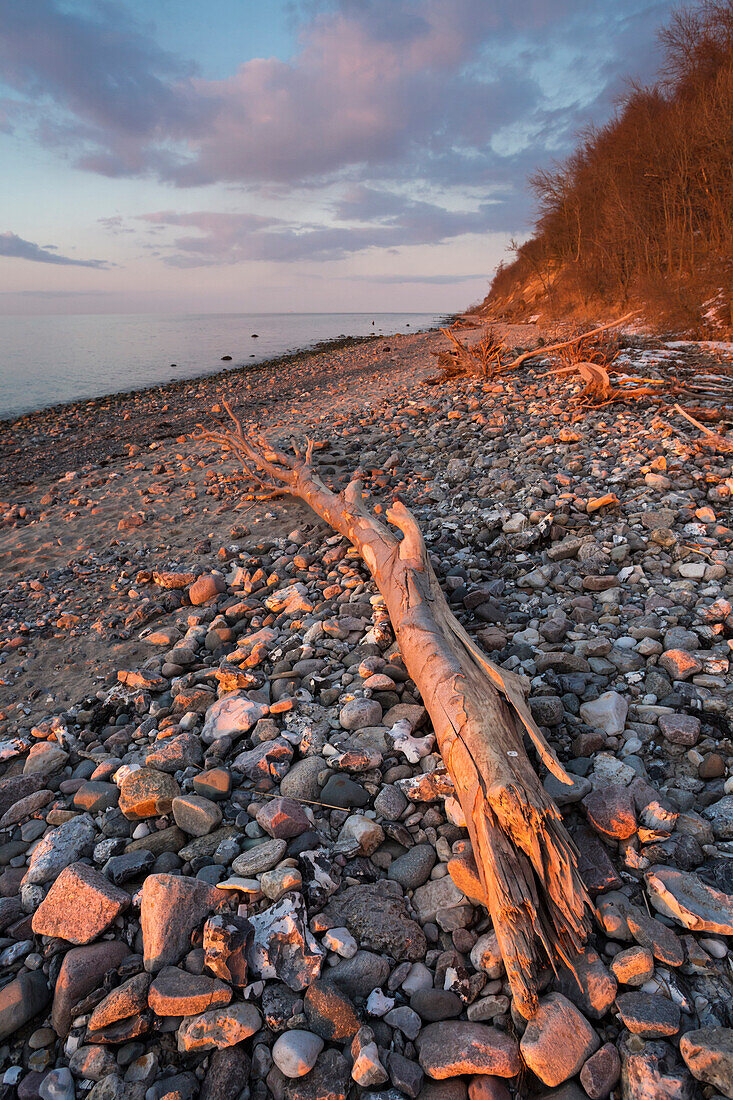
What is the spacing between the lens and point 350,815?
2.31 metres

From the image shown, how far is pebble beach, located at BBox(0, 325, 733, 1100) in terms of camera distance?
1576mm

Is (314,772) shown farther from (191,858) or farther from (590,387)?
(590,387)

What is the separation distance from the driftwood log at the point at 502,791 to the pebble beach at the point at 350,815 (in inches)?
4.2

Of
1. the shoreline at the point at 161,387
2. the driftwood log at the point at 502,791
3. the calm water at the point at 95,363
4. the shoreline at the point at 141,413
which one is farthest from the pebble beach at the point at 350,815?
the calm water at the point at 95,363

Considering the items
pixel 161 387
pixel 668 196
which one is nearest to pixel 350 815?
pixel 161 387

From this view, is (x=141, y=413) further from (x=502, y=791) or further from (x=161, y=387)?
(x=502, y=791)

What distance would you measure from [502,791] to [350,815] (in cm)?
72

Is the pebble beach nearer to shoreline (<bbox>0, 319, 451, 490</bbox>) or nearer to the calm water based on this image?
shoreline (<bbox>0, 319, 451, 490</bbox>)

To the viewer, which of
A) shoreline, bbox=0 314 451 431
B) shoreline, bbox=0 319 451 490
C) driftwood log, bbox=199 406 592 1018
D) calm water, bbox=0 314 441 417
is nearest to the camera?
driftwood log, bbox=199 406 592 1018

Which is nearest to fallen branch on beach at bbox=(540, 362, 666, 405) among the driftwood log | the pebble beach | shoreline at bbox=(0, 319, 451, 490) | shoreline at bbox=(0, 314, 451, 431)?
the pebble beach

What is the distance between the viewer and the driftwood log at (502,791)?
1.71m

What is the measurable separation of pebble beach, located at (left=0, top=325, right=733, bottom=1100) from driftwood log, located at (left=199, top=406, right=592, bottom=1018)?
11cm

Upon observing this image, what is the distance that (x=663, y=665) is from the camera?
2.91 m

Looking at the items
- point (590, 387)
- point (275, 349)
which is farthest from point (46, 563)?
point (275, 349)
